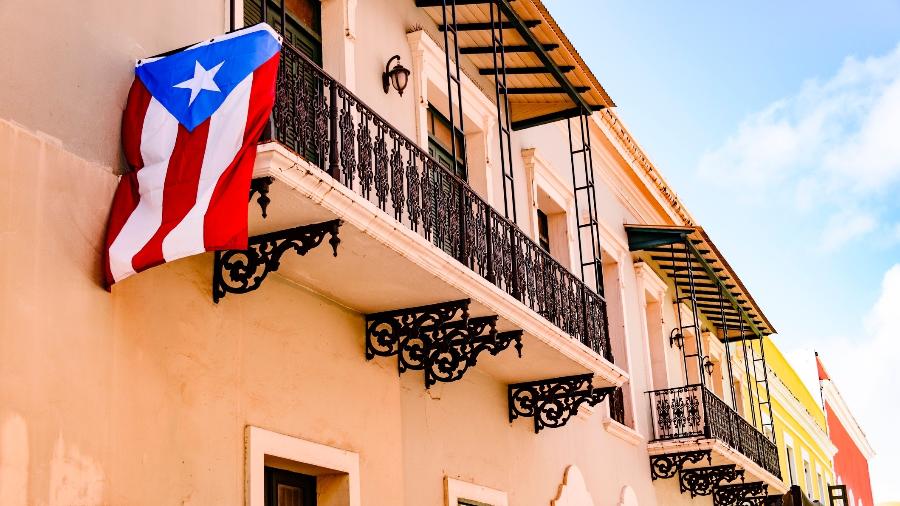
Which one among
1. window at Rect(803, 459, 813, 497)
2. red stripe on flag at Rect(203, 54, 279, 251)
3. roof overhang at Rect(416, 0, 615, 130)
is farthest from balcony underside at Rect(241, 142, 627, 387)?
window at Rect(803, 459, 813, 497)

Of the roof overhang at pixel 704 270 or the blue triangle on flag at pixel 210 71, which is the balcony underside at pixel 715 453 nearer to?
the roof overhang at pixel 704 270

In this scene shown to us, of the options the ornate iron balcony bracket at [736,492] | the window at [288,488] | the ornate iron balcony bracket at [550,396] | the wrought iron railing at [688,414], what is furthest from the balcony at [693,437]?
the window at [288,488]

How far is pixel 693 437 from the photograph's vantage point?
1681 centimetres

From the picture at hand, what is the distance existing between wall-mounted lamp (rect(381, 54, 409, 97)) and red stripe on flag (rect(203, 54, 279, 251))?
388cm

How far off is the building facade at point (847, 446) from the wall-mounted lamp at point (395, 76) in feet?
95.0

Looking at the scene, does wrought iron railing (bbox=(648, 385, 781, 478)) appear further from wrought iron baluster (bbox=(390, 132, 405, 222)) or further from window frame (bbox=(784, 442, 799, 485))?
window frame (bbox=(784, 442, 799, 485))

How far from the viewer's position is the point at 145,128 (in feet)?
23.2

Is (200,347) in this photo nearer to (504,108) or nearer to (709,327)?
(504,108)

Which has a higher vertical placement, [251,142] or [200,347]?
[251,142]

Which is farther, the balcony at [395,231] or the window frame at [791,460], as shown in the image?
the window frame at [791,460]

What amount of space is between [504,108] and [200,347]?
7.04 m

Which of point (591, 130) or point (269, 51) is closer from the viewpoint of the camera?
point (269, 51)

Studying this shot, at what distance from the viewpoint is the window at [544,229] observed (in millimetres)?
14992

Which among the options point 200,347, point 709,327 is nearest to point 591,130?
point 709,327
